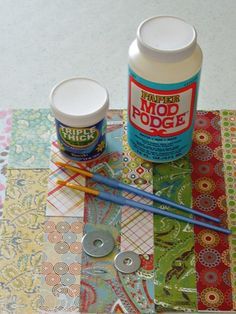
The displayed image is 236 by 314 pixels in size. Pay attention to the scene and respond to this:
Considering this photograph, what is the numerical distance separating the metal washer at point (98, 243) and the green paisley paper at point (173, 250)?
0.06 meters

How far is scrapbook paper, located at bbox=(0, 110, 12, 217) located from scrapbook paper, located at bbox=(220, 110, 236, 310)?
11.3 inches

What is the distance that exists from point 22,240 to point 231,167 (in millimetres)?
288

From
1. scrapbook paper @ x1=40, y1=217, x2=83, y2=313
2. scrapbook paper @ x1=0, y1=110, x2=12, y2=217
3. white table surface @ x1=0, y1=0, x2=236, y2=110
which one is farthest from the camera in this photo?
white table surface @ x1=0, y1=0, x2=236, y2=110

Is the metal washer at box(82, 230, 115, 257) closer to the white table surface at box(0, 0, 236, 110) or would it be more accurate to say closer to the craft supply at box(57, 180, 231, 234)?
the craft supply at box(57, 180, 231, 234)

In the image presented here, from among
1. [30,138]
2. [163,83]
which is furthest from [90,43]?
[163,83]

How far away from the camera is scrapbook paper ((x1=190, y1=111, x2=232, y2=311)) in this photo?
0.79m

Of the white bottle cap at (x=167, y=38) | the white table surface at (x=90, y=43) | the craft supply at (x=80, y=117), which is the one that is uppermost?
the white table surface at (x=90, y=43)

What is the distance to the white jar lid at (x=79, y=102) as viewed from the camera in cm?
84

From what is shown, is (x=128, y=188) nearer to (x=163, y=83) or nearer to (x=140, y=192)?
(x=140, y=192)

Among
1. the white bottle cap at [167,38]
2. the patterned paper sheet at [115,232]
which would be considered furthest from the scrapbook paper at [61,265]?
the white bottle cap at [167,38]

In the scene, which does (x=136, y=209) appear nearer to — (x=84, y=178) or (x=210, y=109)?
(x=84, y=178)

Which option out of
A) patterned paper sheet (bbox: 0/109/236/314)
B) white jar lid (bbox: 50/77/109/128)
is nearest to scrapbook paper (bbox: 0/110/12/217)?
patterned paper sheet (bbox: 0/109/236/314)

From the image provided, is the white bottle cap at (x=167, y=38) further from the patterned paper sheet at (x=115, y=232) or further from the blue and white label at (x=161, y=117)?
the patterned paper sheet at (x=115, y=232)

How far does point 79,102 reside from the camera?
865mm
